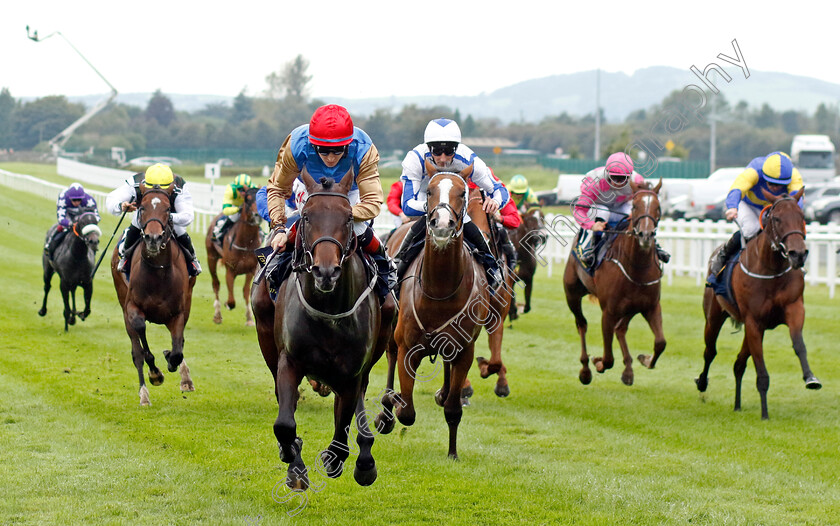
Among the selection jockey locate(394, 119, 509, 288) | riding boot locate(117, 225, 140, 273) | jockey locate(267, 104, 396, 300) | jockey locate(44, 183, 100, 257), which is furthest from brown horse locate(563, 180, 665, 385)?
jockey locate(44, 183, 100, 257)

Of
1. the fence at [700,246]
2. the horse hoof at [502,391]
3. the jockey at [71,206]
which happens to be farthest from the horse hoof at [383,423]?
the fence at [700,246]

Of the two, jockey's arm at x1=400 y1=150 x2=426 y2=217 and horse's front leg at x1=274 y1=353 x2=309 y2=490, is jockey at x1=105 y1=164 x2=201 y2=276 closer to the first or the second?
jockey's arm at x1=400 y1=150 x2=426 y2=217

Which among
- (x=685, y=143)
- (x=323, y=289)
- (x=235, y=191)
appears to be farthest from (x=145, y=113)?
(x=323, y=289)

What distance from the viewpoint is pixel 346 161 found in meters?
6.06

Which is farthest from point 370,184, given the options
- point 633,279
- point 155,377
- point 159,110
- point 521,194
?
point 159,110

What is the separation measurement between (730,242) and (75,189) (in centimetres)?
904

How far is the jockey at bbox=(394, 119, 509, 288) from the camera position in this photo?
769 centimetres

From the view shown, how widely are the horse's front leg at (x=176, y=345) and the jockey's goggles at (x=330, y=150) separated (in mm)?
3978

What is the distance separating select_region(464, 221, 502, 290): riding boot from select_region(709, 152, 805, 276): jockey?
2.72 metres

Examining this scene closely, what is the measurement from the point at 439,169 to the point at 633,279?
3.51 meters

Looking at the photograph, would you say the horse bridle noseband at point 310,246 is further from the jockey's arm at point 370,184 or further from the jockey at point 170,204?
the jockey at point 170,204

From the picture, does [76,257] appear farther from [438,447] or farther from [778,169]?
[778,169]

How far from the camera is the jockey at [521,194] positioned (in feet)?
51.0

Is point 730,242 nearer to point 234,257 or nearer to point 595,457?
point 595,457
